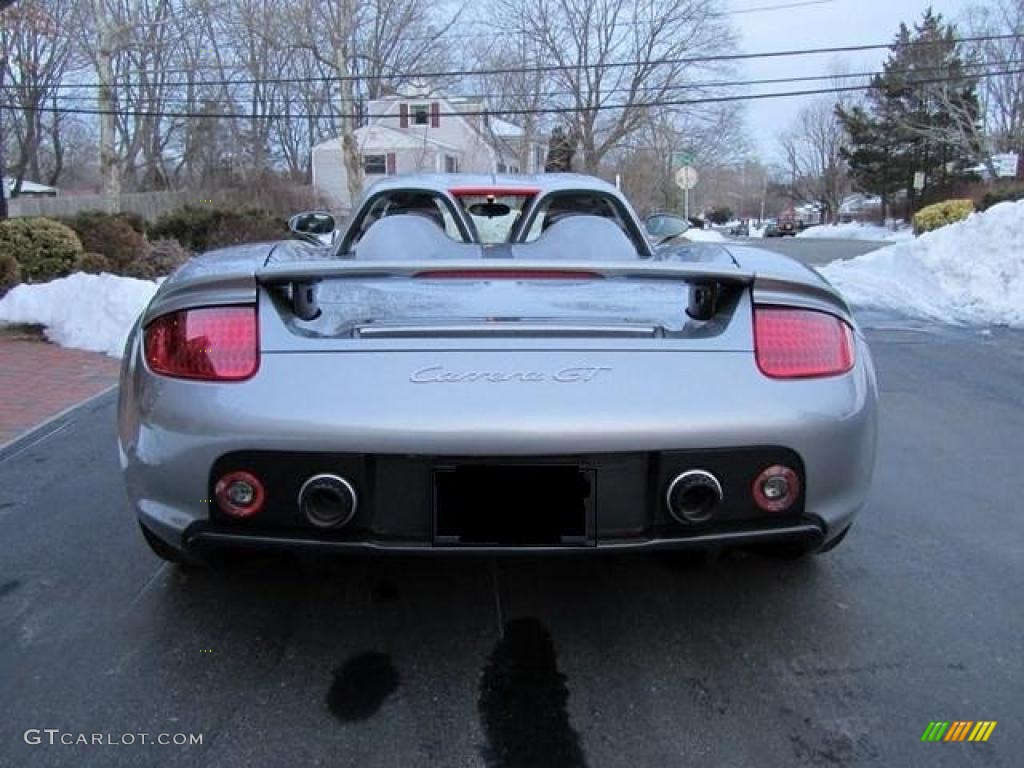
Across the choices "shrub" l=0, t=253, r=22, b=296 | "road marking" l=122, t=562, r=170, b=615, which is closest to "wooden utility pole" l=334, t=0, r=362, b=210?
"shrub" l=0, t=253, r=22, b=296

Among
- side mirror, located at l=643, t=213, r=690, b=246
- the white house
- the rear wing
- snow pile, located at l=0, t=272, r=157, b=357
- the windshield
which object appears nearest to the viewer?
the rear wing

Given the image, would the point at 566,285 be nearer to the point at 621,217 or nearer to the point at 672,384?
the point at 672,384

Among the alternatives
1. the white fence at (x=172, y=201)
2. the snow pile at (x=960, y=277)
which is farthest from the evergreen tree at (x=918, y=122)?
the snow pile at (x=960, y=277)

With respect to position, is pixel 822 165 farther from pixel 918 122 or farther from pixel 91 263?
pixel 91 263

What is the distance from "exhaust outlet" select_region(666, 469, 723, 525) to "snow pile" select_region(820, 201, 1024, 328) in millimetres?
9054

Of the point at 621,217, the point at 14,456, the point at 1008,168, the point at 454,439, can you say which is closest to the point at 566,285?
the point at 454,439

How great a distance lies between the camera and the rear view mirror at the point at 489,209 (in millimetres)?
5043

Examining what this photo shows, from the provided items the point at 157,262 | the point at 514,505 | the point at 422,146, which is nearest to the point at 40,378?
the point at 514,505

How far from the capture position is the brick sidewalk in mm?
5548

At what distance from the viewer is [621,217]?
406cm

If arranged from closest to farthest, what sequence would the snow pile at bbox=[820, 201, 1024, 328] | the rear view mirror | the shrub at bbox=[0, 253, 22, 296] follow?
the rear view mirror < the shrub at bbox=[0, 253, 22, 296] < the snow pile at bbox=[820, 201, 1024, 328]

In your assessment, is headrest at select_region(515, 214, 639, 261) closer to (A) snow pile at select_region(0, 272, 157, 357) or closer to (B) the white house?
(A) snow pile at select_region(0, 272, 157, 357)

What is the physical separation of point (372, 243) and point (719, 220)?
80.0 metres

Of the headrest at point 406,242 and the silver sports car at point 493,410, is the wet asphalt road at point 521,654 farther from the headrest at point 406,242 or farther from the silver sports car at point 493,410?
the headrest at point 406,242
